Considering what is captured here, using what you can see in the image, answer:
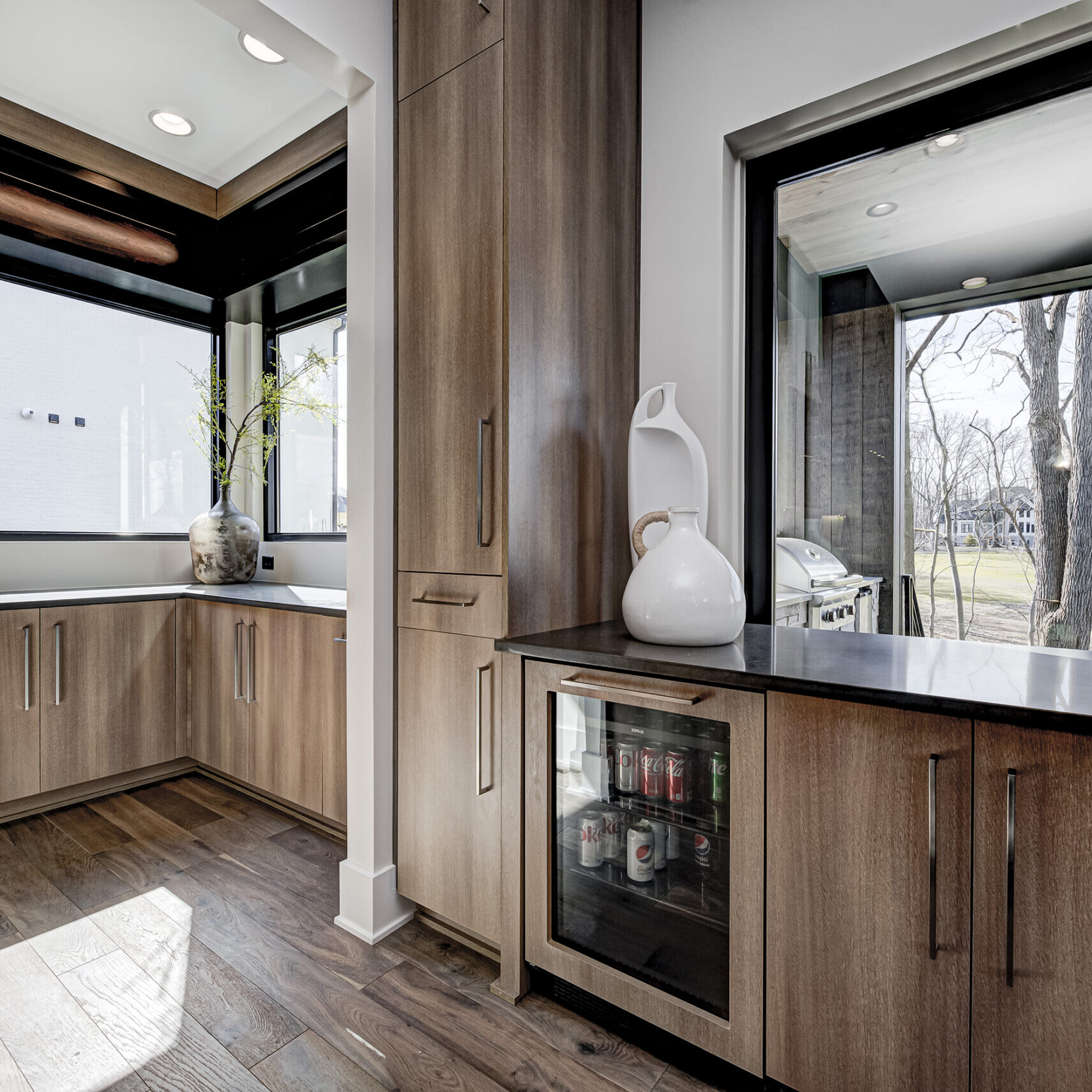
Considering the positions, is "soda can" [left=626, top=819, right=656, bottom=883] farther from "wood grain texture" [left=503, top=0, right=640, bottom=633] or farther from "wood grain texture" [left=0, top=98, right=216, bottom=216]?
"wood grain texture" [left=0, top=98, right=216, bottom=216]

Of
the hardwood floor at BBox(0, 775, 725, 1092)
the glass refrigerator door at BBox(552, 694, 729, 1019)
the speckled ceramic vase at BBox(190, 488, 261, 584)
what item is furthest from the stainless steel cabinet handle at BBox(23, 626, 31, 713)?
the glass refrigerator door at BBox(552, 694, 729, 1019)

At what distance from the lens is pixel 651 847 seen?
1465 millimetres

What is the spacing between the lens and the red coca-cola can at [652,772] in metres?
1.42

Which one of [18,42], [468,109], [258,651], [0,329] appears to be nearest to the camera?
[468,109]

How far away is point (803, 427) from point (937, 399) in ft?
1.12

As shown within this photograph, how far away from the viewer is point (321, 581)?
3.36 m

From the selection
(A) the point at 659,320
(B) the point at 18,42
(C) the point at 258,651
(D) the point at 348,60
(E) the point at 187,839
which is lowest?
(E) the point at 187,839

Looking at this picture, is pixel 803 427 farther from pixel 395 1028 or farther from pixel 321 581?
pixel 321 581

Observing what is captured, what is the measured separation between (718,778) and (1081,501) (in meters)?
1.08

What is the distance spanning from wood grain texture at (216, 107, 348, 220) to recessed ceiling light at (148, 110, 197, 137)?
11.9 inches

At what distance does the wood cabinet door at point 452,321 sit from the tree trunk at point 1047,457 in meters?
1.28

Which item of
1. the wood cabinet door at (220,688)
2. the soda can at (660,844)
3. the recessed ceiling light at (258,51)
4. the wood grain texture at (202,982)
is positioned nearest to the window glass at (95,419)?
the wood cabinet door at (220,688)

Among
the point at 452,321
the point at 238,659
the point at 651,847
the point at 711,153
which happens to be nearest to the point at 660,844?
the point at 651,847

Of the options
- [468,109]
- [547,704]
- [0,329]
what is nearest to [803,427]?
[547,704]
